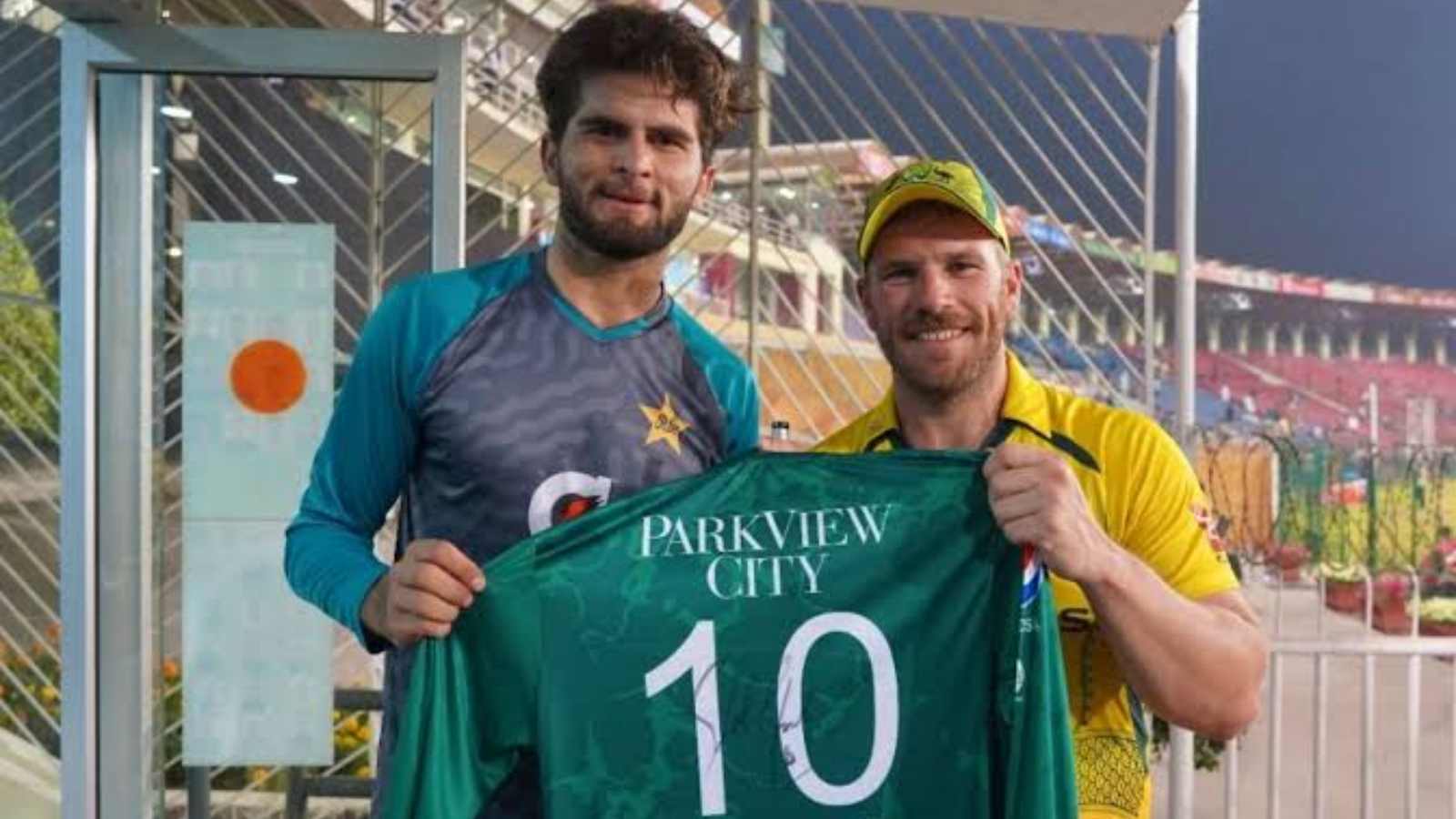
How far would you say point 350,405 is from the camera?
4.00ft

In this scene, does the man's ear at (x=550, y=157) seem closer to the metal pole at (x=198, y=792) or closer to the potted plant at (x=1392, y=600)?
the metal pole at (x=198, y=792)

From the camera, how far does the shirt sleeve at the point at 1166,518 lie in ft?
3.64

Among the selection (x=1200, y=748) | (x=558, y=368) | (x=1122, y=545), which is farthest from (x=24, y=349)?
(x=1200, y=748)

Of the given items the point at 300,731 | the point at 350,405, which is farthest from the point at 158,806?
the point at 350,405

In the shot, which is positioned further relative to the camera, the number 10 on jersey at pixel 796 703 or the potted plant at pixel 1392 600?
the potted plant at pixel 1392 600

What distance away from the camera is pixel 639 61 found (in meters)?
1.19

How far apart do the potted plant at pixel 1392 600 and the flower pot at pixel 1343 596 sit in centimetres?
7

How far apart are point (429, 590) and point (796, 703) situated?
34cm

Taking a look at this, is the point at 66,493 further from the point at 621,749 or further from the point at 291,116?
the point at 621,749

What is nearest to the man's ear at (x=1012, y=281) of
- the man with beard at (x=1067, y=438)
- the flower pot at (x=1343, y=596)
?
the man with beard at (x=1067, y=438)

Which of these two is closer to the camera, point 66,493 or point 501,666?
point 501,666

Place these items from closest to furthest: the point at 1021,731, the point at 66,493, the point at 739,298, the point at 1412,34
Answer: the point at 1021,731 → the point at 66,493 → the point at 739,298 → the point at 1412,34

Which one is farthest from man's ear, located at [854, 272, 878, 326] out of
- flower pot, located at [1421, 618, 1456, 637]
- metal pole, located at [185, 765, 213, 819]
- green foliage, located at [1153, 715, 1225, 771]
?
flower pot, located at [1421, 618, 1456, 637]

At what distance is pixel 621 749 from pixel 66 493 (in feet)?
4.80
